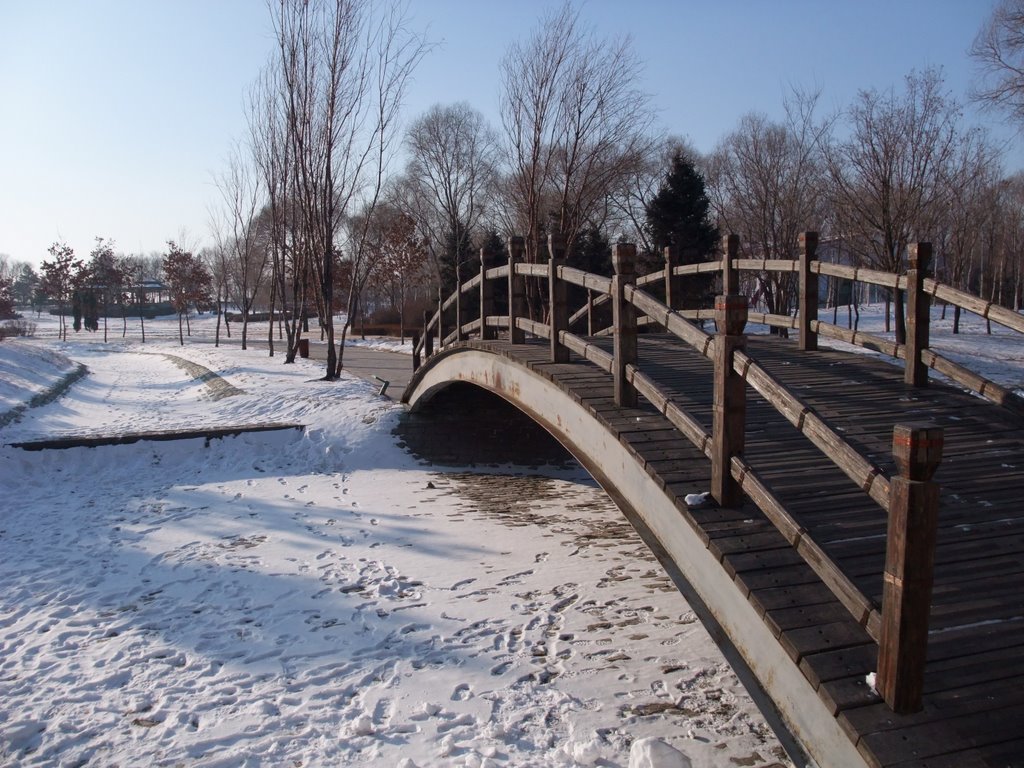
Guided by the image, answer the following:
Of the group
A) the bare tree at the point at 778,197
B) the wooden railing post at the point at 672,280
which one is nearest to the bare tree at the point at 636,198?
the bare tree at the point at 778,197

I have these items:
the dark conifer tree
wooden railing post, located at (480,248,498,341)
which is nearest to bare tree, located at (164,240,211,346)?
the dark conifer tree

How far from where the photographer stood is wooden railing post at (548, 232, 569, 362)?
24.2 feet

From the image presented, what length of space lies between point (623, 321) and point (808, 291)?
10.8 ft

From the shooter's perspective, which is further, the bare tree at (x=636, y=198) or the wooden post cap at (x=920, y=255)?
the bare tree at (x=636, y=198)

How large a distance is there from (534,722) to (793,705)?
1.79m

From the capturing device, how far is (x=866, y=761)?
2873 mm

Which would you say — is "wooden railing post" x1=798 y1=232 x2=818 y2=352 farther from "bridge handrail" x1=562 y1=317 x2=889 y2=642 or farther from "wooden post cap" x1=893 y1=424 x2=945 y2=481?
"wooden post cap" x1=893 y1=424 x2=945 y2=481

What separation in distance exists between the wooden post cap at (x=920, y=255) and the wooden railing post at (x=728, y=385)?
3.19m

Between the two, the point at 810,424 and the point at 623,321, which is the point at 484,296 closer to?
the point at 623,321

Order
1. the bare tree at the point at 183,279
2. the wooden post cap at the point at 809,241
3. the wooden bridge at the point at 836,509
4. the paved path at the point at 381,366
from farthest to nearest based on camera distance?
1. the bare tree at the point at 183,279
2. the paved path at the point at 381,366
3. the wooden post cap at the point at 809,241
4. the wooden bridge at the point at 836,509

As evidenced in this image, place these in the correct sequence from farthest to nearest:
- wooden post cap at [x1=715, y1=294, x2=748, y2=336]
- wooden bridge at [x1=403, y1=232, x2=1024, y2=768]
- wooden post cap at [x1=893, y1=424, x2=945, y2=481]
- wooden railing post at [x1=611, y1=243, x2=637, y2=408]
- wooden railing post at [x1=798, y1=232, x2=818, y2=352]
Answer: wooden railing post at [x1=798, y1=232, x2=818, y2=352] → wooden railing post at [x1=611, y1=243, x2=637, y2=408] → wooden post cap at [x1=715, y1=294, x2=748, y2=336] → wooden bridge at [x1=403, y1=232, x2=1024, y2=768] → wooden post cap at [x1=893, y1=424, x2=945, y2=481]

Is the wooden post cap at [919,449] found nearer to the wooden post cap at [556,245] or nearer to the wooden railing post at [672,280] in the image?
the wooden post cap at [556,245]

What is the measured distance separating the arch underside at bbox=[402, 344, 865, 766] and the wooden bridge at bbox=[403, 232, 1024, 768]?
0.05 feet

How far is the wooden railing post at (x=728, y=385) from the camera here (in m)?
4.20
